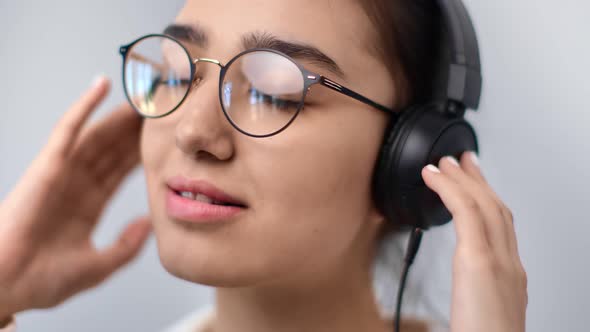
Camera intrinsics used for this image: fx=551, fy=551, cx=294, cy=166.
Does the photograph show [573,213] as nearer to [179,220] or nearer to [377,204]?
[377,204]

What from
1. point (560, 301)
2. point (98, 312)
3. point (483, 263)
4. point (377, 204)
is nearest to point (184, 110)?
point (377, 204)

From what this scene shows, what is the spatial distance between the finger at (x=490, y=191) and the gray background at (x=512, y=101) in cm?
24

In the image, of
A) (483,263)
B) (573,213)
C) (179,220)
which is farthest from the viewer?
(573,213)

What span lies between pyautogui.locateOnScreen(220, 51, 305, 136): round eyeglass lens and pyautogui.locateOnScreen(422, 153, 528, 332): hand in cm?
26

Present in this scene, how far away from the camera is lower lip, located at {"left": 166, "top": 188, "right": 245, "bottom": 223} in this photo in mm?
918

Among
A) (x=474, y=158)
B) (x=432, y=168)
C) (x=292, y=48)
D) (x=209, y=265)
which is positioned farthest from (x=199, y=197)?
(x=474, y=158)

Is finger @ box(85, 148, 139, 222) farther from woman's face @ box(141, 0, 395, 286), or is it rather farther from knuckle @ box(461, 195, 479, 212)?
knuckle @ box(461, 195, 479, 212)

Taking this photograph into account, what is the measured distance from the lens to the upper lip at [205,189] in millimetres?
916

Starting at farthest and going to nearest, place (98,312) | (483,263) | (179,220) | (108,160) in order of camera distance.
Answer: (98,312), (108,160), (179,220), (483,263)

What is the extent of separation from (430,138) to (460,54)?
0.55 ft

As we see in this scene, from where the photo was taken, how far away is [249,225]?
91 centimetres

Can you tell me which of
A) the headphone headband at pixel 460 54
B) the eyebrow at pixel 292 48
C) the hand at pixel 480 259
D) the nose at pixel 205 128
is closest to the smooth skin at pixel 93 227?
the hand at pixel 480 259

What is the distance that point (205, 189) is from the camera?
3.02 ft

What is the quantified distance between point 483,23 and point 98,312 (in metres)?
1.43
